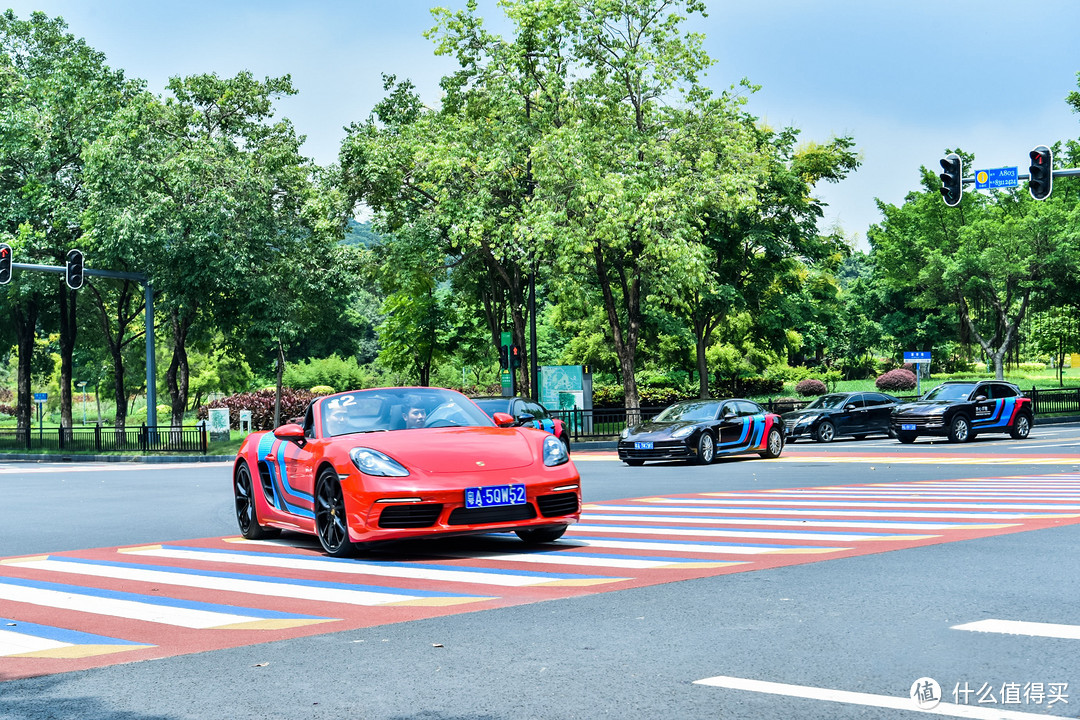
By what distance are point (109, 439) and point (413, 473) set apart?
36.5m

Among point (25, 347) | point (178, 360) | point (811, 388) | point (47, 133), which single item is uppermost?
point (47, 133)

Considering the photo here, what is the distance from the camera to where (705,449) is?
24.0 meters

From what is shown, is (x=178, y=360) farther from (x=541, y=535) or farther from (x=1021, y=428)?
(x=541, y=535)

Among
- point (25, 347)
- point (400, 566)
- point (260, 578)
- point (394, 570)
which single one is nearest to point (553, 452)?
point (400, 566)

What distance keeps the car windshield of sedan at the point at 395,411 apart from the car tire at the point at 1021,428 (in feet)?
82.5

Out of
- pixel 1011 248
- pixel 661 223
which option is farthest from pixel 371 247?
pixel 1011 248

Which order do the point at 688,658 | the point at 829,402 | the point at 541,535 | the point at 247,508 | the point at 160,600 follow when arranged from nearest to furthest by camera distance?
1. the point at 688,658
2. the point at 160,600
3. the point at 541,535
4. the point at 247,508
5. the point at 829,402

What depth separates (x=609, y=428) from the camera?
3738cm

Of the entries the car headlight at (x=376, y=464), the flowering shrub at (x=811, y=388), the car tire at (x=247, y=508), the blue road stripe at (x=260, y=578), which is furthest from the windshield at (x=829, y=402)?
the flowering shrub at (x=811, y=388)

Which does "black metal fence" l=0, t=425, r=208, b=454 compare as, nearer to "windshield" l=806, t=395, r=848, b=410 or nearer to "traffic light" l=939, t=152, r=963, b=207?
"windshield" l=806, t=395, r=848, b=410

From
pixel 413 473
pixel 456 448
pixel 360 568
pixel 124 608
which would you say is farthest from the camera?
pixel 456 448

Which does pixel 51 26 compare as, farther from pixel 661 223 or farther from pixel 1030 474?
pixel 1030 474

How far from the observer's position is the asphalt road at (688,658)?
15.4 feet

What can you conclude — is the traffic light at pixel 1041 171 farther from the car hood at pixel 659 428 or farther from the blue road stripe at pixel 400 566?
the blue road stripe at pixel 400 566
